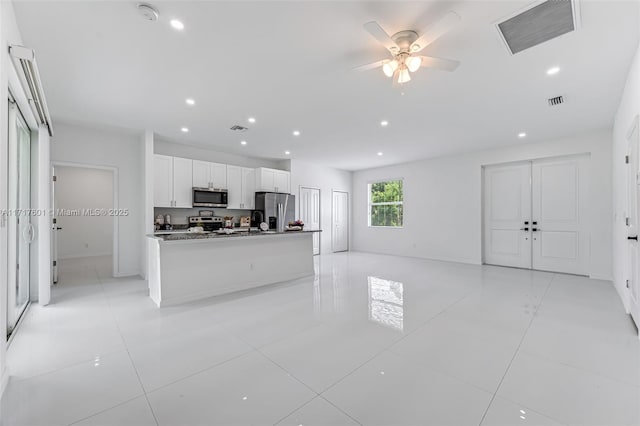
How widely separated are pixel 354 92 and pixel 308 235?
2823 millimetres

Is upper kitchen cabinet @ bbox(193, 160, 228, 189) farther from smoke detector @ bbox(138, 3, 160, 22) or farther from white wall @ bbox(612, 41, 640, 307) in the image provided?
white wall @ bbox(612, 41, 640, 307)

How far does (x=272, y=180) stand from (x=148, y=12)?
5069mm

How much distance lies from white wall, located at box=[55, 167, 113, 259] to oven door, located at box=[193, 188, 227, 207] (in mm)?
3535

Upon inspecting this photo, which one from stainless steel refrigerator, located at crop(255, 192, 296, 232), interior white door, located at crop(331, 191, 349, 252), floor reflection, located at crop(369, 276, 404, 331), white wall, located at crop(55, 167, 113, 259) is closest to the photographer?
floor reflection, located at crop(369, 276, 404, 331)

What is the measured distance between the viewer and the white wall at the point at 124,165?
198 inches

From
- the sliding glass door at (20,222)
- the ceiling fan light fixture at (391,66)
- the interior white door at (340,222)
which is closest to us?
the ceiling fan light fixture at (391,66)

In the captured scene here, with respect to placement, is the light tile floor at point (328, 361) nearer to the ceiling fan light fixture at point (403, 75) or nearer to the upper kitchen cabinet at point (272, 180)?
the ceiling fan light fixture at point (403, 75)

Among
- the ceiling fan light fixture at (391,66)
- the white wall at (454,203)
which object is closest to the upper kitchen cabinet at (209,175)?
the white wall at (454,203)

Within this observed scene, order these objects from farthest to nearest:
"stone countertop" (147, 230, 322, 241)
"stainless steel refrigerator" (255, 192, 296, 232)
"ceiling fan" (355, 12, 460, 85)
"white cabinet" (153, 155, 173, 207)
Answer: "stainless steel refrigerator" (255, 192, 296, 232)
"white cabinet" (153, 155, 173, 207)
"stone countertop" (147, 230, 322, 241)
"ceiling fan" (355, 12, 460, 85)

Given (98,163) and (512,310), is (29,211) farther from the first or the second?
(512,310)

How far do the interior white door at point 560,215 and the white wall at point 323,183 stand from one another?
16.3ft

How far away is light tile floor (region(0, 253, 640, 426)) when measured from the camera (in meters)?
1.68

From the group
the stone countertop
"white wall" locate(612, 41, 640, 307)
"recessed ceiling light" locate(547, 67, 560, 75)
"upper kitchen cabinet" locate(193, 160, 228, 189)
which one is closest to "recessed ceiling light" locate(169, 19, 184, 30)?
the stone countertop

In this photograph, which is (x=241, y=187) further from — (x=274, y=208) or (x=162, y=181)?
(x=162, y=181)
